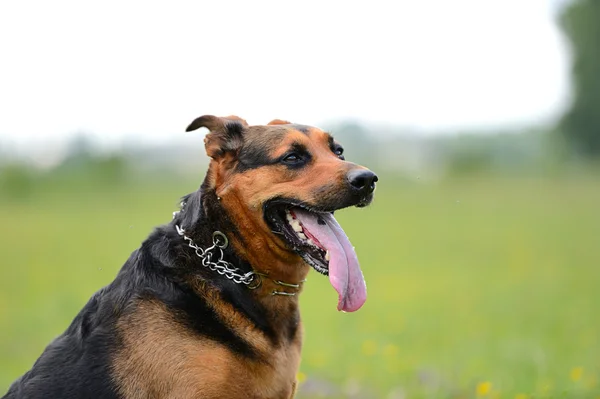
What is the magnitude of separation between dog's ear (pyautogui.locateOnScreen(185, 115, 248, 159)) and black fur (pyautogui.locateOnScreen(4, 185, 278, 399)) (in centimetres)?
48

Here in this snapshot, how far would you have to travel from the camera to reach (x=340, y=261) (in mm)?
5188

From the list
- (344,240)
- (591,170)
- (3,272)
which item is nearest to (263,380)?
(344,240)

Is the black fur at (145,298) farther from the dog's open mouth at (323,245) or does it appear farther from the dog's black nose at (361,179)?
the dog's black nose at (361,179)

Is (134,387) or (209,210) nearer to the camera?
(134,387)

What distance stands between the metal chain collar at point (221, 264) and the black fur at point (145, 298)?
0.04m

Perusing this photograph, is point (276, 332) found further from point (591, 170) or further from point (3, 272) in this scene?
point (591, 170)

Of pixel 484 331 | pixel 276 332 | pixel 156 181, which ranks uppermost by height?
pixel 276 332

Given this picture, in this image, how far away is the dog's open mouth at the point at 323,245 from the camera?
203 inches

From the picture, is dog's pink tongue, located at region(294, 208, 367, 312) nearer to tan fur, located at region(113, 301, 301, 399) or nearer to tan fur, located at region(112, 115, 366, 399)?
tan fur, located at region(112, 115, 366, 399)

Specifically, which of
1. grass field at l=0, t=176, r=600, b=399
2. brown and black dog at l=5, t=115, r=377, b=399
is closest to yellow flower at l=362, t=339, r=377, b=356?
grass field at l=0, t=176, r=600, b=399

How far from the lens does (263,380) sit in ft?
15.7

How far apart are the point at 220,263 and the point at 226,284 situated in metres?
0.18

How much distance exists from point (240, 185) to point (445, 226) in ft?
82.2

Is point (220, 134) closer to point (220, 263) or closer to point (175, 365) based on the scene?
point (220, 263)
